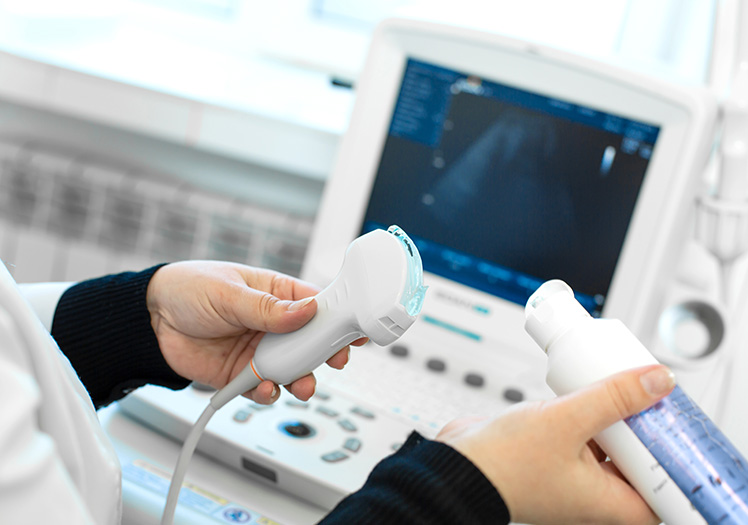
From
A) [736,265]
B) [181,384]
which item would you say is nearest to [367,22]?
[736,265]

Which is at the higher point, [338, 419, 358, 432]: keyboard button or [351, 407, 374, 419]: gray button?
[351, 407, 374, 419]: gray button

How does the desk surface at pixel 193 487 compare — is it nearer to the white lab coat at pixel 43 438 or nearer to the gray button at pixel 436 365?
the white lab coat at pixel 43 438

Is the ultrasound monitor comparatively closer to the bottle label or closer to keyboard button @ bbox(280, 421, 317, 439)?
keyboard button @ bbox(280, 421, 317, 439)

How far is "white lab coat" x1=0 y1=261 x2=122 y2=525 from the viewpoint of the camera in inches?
13.0

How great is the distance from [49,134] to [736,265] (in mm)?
1103

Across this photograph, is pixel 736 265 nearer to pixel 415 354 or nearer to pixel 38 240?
pixel 415 354

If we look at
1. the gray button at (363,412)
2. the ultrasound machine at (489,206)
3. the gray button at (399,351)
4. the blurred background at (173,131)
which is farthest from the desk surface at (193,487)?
the blurred background at (173,131)

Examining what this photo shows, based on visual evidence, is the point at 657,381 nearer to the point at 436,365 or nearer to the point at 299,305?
the point at 299,305

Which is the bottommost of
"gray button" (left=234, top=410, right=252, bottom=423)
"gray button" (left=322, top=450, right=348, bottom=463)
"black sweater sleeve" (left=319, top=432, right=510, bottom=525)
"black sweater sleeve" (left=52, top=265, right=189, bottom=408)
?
"gray button" (left=234, top=410, right=252, bottom=423)

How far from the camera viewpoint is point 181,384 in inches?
27.6

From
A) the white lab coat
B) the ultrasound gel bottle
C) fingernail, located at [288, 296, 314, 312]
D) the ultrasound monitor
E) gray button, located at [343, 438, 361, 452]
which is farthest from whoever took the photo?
the ultrasound monitor

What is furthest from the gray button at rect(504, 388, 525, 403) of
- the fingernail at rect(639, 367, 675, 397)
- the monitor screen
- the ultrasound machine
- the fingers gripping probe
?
the fingernail at rect(639, 367, 675, 397)

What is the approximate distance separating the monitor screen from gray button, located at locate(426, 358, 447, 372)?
0.10 metres

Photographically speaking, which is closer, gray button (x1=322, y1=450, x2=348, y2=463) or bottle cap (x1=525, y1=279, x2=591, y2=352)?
bottle cap (x1=525, y1=279, x2=591, y2=352)
